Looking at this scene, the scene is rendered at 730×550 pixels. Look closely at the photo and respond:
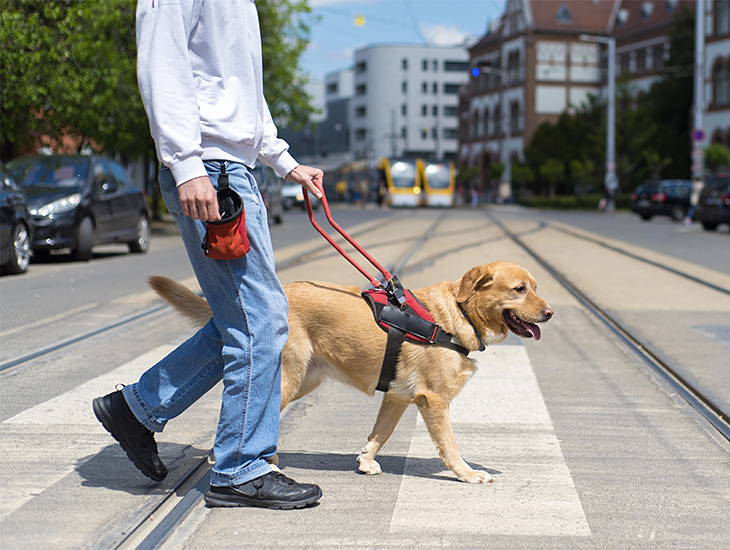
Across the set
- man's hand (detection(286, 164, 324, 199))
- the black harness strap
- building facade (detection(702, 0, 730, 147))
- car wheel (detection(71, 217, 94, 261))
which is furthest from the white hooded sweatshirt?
building facade (detection(702, 0, 730, 147))

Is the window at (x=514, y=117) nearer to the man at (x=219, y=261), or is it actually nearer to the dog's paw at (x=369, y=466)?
the dog's paw at (x=369, y=466)

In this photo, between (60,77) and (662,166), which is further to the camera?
(662,166)

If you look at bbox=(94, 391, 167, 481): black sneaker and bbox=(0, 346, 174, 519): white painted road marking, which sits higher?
bbox=(94, 391, 167, 481): black sneaker

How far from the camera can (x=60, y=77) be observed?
20359mm

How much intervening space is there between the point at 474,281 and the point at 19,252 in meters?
10.8

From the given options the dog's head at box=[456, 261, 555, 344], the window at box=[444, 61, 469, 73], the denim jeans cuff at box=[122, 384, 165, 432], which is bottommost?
the denim jeans cuff at box=[122, 384, 165, 432]

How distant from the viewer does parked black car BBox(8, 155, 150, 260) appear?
50.8 feet

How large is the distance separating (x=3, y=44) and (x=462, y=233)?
1142 cm

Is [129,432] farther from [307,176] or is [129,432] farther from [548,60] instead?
[548,60]

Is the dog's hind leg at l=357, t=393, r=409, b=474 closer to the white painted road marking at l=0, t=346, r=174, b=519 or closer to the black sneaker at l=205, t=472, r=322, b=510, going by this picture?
the black sneaker at l=205, t=472, r=322, b=510

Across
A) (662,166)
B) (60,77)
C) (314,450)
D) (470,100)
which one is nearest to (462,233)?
(60,77)

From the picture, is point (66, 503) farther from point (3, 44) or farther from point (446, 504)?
point (3, 44)

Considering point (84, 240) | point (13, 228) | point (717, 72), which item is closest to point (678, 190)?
point (717, 72)

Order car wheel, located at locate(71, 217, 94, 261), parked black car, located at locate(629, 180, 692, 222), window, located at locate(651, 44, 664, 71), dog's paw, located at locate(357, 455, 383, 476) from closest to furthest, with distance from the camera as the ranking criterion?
dog's paw, located at locate(357, 455, 383, 476), car wheel, located at locate(71, 217, 94, 261), parked black car, located at locate(629, 180, 692, 222), window, located at locate(651, 44, 664, 71)
